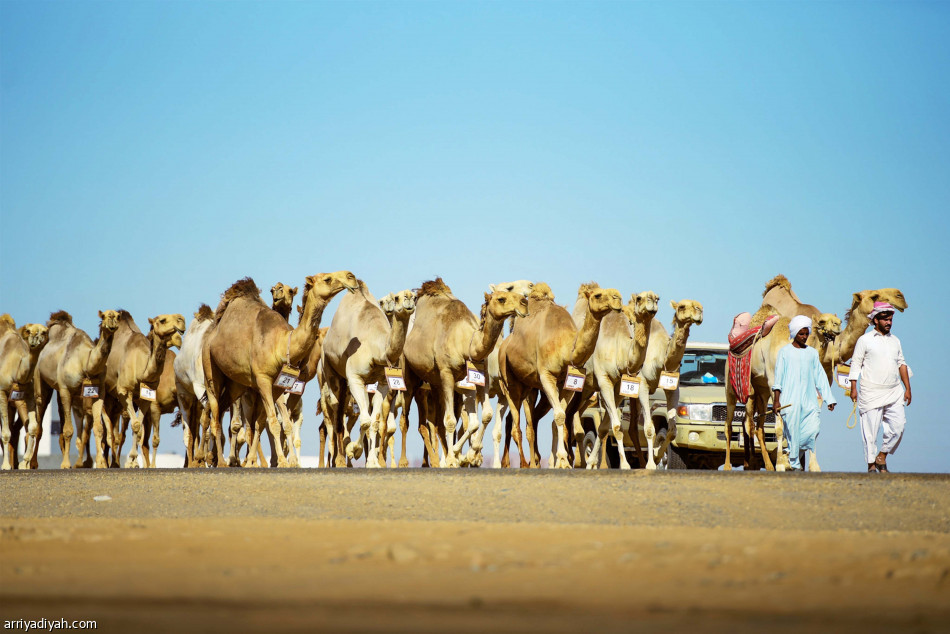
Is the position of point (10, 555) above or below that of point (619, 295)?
below

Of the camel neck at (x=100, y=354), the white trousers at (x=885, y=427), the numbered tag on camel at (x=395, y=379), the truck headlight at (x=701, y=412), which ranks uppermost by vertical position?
the camel neck at (x=100, y=354)

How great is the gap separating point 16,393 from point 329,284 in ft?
27.1

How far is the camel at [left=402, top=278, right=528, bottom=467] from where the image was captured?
16.0 metres

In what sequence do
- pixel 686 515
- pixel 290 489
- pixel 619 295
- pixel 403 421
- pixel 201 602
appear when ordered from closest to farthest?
pixel 201 602 → pixel 686 515 → pixel 290 489 → pixel 619 295 → pixel 403 421

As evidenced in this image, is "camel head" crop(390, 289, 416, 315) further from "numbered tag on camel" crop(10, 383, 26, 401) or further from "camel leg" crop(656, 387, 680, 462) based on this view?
"numbered tag on camel" crop(10, 383, 26, 401)

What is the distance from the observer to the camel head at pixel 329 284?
56.0 feet

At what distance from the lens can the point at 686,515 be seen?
31.4 ft

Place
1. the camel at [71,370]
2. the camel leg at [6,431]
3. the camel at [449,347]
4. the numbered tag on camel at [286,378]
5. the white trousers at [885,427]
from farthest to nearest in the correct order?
the camel leg at [6,431] < the camel at [71,370] < the numbered tag on camel at [286,378] < the camel at [449,347] < the white trousers at [885,427]

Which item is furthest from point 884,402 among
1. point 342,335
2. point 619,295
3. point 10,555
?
point 10,555

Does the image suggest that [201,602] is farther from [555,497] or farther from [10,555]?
[555,497]

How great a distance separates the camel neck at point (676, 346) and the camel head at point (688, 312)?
0.11 meters

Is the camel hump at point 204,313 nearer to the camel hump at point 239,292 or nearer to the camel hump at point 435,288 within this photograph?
the camel hump at point 239,292

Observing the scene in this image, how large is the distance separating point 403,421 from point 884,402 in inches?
271

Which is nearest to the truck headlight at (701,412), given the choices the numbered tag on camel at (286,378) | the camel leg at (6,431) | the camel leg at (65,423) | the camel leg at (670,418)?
Answer: the camel leg at (670,418)
